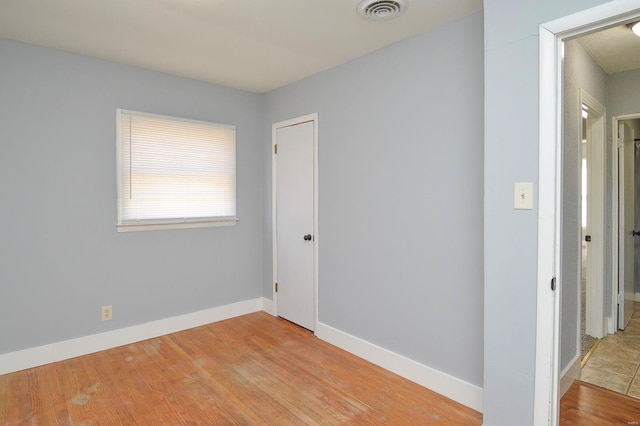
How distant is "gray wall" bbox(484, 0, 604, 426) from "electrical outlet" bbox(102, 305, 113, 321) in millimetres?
3003

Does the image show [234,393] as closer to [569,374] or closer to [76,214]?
[76,214]

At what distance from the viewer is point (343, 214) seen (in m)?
3.17

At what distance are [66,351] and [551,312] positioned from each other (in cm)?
346

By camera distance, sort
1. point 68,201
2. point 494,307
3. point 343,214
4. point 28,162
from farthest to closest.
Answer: point 343,214 → point 68,201 → point 28,162 → point 494,307

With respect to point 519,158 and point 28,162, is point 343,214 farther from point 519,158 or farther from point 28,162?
point 28,162

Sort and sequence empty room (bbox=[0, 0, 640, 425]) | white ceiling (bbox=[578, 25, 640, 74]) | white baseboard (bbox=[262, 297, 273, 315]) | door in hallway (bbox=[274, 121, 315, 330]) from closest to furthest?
1. empty room (bbox=[0, 0, 640, 425])
2. white ceiling (bbox=[578, 25, 640, 74])
3. door in hallway (bbox=[274, 121, 315, 330])
4. white baseboard (bbox=[262, 297, 273, 315])

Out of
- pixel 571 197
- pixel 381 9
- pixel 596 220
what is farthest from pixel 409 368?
pixel 381 9

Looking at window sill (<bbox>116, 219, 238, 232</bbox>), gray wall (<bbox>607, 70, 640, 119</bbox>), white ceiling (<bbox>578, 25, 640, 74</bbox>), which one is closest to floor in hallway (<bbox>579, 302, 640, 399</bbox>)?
gray wall (<bbox>607, 70, 640, 119</bbox>)

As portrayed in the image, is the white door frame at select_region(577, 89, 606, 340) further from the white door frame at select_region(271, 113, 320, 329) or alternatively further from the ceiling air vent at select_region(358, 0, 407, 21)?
the white door frame at select_region(271, 113, 320, 329)

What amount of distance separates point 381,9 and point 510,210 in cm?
142

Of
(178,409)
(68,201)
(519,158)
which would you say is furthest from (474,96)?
(68,201)

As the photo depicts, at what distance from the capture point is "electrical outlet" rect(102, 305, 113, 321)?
3.12 meters

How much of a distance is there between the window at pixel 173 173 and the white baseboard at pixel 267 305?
997 millimetres

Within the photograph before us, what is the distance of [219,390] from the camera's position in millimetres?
2486
